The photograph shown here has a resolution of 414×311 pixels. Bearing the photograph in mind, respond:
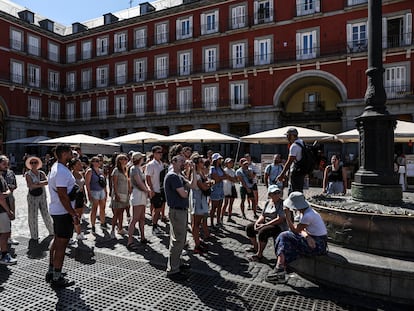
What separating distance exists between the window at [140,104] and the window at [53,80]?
10.8 metres

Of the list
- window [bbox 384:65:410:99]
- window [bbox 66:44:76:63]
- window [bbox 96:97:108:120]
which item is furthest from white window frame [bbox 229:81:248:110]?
window [bbox 66:44:76:63]

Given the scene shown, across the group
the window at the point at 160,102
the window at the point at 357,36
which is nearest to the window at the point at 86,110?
the window at the point at 160,102

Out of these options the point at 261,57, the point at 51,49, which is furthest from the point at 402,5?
the point at 51,49

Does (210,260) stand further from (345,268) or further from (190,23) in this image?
(190,23)

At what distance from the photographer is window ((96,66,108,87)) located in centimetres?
3475

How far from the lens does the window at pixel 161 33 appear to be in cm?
3106

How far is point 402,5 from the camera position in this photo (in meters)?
21.6

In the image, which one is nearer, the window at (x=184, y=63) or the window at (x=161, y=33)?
the window at (x=184, y=63)

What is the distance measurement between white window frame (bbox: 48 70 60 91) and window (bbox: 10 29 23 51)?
167 inches

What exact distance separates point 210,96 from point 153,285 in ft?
82.2

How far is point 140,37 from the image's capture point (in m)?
32.6

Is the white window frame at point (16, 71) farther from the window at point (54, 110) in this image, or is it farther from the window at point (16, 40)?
the window at point (54, 110)

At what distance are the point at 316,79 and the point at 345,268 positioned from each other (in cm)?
2412

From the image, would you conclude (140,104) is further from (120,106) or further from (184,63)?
(184,63)
